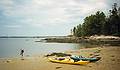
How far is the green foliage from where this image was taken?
7372cm

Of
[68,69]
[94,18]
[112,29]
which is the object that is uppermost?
[94,18]

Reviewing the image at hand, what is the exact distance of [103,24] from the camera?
74.5 meters

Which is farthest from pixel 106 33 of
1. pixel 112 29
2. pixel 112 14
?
pixel 112 14

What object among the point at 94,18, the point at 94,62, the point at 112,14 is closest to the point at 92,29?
the point at 94,18

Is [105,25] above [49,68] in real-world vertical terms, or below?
above

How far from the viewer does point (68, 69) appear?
17594mm

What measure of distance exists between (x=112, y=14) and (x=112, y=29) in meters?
6.13

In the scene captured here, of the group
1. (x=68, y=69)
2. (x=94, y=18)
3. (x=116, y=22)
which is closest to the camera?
(x=68, y=69)

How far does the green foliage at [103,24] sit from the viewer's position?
242 feet

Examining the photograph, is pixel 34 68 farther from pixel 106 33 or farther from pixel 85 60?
pixel 106 33

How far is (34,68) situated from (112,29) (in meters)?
60.6

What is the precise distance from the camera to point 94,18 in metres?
79.8

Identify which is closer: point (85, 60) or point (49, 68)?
point (49, 68)

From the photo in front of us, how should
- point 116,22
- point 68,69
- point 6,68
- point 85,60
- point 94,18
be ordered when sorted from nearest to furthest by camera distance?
point 68,69 < point 6,68 < point 85,60 < point 116,22 < point 94,18
